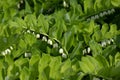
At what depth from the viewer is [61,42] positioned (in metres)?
1.59

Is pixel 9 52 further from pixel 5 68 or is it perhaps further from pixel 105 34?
pixel 105 34

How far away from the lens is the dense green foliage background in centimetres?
132

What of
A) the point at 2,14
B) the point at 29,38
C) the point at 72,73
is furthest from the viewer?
the point at 2,14

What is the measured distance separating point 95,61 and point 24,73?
271 mm

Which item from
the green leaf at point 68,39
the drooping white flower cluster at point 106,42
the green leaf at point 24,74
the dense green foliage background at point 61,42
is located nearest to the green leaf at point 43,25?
the dense green foliage background at point 61,42

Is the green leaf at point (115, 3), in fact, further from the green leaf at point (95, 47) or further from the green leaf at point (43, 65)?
the green leaf at point (43, 65)

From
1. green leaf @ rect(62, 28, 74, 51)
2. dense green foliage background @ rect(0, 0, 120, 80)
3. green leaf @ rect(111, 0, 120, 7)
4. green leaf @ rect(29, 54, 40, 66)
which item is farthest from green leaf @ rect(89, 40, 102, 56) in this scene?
green leaf @ rect(111, 0, 120, 7)

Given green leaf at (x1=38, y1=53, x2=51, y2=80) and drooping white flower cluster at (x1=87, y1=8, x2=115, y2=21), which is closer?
green leaf at (x1=38, y1=53, x2=51, y2=80)

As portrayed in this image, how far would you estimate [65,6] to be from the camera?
2.05 metres

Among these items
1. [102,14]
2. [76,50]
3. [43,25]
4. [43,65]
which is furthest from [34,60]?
[102,14]

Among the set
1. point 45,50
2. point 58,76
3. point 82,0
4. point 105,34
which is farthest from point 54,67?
point 82,0

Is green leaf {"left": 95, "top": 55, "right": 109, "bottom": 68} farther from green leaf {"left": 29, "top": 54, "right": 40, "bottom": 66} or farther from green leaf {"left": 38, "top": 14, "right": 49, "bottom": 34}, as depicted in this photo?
green leaf {"left": 38, "top": 14, "right": 49, "bottom": 34}

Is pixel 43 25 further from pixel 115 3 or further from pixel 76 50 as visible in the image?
pixel 115 3

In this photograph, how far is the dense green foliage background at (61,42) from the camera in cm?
132
